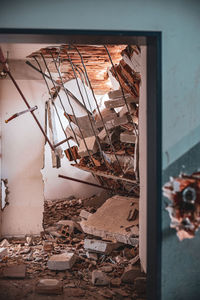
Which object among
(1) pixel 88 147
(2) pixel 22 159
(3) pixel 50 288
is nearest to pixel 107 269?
(3) pixel 50 288

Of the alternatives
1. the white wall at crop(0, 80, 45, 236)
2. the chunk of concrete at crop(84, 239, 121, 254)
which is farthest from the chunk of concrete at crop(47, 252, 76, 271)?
the white wall at crop(0, 80, 45, 236)

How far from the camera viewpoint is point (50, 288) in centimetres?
392

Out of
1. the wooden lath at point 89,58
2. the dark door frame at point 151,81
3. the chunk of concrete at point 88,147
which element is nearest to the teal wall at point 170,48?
the dark door frame at point 151,81

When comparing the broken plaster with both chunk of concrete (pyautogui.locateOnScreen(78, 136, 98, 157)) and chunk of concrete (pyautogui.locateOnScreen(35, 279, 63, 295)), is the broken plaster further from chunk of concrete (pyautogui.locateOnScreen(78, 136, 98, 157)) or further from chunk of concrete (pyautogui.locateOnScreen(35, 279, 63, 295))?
chunk of concrete (pyautogui.locateOnScreen(35, 279, 63, 295))

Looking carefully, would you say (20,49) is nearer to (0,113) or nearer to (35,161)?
(0,113)

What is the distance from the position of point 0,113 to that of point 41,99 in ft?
2.46

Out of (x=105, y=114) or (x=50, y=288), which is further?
(x=105, y=114)

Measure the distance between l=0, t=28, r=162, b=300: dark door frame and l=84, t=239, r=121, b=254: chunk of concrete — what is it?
181cm

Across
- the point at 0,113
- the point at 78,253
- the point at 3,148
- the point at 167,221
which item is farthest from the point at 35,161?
the point at 167,221

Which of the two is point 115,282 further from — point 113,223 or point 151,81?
point 151,81

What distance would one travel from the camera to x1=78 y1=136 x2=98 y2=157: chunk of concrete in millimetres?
6094

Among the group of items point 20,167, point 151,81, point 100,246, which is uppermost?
point 151,81

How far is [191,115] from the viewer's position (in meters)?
3.00

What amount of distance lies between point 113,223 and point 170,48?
297 centimetres
